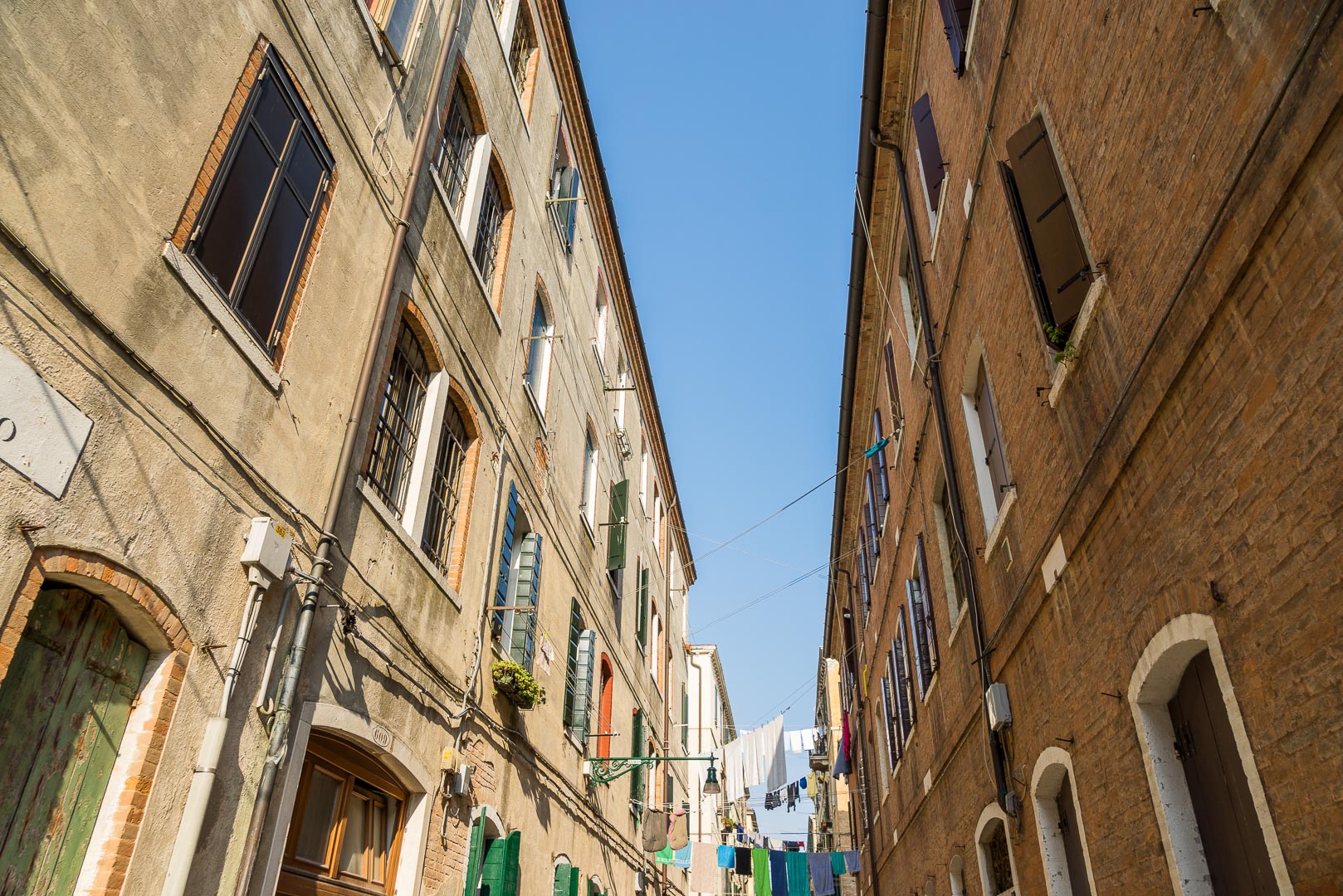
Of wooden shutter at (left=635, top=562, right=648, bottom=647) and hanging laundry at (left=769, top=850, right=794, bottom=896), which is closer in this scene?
hanging laundry at (left=769, top=850, right=794, bottom=896)

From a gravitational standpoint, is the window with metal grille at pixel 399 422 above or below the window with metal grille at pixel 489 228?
below

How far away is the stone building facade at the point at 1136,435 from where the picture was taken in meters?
3.45

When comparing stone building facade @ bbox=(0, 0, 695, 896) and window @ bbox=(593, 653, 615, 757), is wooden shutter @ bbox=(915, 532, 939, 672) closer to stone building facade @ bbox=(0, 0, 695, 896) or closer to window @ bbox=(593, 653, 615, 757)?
stone building facade @ bbox=(0, 0, 695, 896)

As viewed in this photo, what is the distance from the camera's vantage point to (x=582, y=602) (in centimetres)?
1389

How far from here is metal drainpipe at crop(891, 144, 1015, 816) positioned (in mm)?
7945

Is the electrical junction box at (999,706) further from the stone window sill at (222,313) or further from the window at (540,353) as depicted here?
the window at (540,353)

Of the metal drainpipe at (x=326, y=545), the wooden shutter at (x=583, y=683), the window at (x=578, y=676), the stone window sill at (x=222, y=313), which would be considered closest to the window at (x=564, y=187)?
the metal drainpipe at (x=326, y=545)

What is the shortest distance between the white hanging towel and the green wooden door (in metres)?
20.4

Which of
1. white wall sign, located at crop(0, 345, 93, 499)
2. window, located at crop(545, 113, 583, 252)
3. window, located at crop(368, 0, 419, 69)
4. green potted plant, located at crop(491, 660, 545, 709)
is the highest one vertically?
window, located at crop(545, 113, 583, 252)

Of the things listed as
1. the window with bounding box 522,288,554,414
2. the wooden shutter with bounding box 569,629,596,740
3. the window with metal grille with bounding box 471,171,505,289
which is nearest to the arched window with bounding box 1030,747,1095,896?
the wooden shutter with bounding box 569,629,596,740

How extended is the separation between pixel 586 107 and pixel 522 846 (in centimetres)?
1154

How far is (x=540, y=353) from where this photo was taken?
12.9m

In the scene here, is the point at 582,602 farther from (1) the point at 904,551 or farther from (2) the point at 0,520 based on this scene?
(2) the point at 0,520

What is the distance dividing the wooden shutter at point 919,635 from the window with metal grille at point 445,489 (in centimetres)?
640
